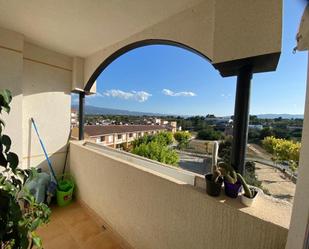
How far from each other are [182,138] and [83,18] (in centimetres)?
155

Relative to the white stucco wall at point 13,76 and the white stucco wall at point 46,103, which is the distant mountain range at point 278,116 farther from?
the white stucco wall at point 46,103

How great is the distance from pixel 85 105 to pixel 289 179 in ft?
9.13

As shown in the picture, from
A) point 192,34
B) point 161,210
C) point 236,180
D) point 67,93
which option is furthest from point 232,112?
point 67,93

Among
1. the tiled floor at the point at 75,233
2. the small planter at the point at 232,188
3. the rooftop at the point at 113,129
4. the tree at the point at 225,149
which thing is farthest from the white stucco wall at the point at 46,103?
the small planter at the point at 232,188

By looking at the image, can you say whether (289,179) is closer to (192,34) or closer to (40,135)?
(192,34)

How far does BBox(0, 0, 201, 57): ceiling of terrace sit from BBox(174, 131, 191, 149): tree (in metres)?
1.15

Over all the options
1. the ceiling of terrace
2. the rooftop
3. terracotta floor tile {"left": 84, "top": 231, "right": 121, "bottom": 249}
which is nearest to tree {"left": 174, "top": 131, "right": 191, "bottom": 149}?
the rooftop

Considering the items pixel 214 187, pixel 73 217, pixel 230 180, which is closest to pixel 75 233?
pixel 73 217

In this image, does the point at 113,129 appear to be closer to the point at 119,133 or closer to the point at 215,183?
the point at 119,133

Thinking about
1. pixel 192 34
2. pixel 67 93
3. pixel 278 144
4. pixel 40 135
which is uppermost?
pixel 192 34

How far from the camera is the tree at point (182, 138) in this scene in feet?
5.71

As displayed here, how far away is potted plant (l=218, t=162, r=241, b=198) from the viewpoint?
1.02 meters

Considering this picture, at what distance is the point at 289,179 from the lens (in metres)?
0.97

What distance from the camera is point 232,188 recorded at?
1044 millimetres
